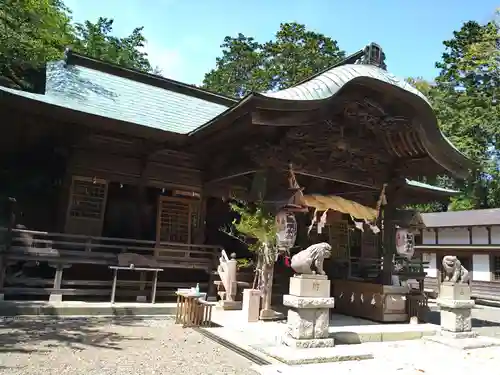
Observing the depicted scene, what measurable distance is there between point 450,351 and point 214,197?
7223mm

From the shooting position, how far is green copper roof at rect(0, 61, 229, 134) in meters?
10.7

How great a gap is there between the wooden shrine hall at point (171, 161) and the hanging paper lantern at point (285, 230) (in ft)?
2.23

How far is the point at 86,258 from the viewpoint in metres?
9.30

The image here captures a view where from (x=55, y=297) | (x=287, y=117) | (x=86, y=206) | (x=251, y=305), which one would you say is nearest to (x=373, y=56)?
(x=287, y=117)

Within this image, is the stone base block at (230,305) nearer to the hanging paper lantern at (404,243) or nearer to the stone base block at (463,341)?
the stone base block at (463,341)

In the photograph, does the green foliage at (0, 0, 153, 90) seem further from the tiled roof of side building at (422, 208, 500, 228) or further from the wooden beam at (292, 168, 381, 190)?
the tiled roof of side building at (422, 208, 500, 228)

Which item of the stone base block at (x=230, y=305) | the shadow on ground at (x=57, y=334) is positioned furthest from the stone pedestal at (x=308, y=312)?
the stone base block at (x=230, y=305)

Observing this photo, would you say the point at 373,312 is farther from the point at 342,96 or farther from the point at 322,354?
the point at 342,96

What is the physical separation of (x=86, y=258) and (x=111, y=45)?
24076mm

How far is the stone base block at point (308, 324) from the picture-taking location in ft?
21.3

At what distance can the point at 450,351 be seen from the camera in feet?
24.1

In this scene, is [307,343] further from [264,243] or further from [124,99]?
[124,99]

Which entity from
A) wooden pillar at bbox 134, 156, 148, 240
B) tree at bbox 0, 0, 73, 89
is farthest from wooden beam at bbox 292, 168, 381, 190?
tree at bbox 0, 0, 73, 89

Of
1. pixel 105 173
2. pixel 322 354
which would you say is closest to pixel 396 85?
pixel 322 354
